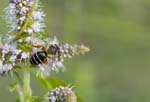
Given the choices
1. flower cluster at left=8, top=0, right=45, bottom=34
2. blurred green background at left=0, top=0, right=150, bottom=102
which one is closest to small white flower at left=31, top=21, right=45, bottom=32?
flower cluster at left=8, top=0, right=45, bottom=34

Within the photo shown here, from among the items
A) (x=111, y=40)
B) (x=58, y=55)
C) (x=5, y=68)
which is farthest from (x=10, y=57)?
(x=111, y=40)

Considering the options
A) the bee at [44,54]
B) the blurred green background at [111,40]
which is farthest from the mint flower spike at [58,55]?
the blurred green background at [111,40]

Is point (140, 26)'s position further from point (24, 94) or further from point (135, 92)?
point (24, 94)

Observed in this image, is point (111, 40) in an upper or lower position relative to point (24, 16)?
upper

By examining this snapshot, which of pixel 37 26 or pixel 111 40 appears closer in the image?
pixel 37 26

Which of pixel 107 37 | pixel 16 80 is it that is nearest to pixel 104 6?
pixel 107 37

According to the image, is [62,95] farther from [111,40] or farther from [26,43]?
[111,40]

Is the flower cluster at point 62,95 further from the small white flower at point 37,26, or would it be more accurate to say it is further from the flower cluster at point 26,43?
the small white flower at point 37,26
